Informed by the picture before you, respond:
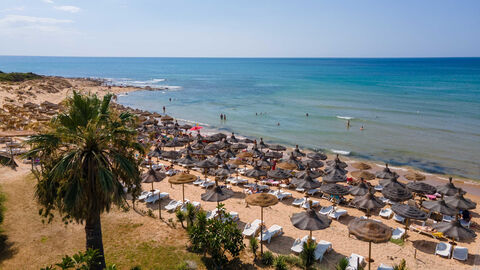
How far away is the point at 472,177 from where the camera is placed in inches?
957

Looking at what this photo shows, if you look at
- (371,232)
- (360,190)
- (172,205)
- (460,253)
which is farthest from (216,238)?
(460,253)

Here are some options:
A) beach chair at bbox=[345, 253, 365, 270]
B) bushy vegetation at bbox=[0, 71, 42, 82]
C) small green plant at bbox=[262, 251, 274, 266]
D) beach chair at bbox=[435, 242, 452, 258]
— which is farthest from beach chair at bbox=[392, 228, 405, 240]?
bushy vegetation at bbox=[0, 71, 42, 82]

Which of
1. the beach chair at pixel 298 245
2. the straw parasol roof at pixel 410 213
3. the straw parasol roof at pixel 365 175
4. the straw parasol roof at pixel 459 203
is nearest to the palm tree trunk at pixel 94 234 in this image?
the beach chair at pixel 298 245

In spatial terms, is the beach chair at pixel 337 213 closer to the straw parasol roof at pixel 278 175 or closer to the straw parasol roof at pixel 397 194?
the straw parasol roof at pixel 397 194

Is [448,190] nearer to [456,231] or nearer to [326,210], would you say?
[456,231]

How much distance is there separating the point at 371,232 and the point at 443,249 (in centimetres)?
515

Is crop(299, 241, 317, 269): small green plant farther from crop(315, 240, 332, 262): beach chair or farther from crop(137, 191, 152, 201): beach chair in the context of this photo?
crop(137, 191, 152, 201): beach chair

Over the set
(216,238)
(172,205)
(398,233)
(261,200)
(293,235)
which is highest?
(261,200)

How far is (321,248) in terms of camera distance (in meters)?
12.4

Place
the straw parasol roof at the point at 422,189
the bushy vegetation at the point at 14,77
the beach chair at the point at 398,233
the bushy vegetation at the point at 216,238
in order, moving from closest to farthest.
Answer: the bushy vegetation at the point at 216,238 → the beach chair at the point at 398,233 → the straw parasol roof at the point at 422,189 → the bushy vegetation at the point at 14,77

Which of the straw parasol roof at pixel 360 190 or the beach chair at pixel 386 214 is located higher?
the straw parasol roof at pixel 360 190

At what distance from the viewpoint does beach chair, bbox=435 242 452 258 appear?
1260cm

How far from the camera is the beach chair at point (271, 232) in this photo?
521 inches

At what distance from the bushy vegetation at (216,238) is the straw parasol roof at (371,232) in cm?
416
